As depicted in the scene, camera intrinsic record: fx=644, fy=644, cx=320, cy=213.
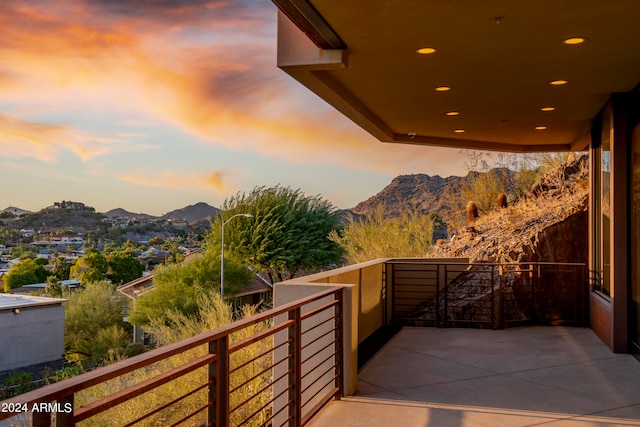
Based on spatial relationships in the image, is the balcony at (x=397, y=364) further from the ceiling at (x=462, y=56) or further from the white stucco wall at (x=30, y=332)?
the white stucco wall at (x=30, y=332)

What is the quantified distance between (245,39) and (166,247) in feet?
86.4

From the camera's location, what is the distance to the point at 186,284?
3466 centimetres

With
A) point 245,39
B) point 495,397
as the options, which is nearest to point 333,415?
point 495,397

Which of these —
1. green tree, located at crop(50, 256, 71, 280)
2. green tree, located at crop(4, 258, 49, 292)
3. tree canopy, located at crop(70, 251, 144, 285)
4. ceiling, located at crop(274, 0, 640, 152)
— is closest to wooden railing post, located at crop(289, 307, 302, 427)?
ceiling, located at crop(274, 0, 640, 152)

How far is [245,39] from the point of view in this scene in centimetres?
4047

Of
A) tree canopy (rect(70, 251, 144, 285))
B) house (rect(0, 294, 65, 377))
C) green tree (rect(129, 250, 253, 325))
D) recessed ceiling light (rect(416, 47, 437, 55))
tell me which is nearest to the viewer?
recessed ceiling light (rect(416, 47, 437, 55))

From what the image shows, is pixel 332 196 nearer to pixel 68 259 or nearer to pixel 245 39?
pixel 245 39

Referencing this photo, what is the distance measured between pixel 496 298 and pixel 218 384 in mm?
8073

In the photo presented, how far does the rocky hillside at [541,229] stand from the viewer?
37.9 ft

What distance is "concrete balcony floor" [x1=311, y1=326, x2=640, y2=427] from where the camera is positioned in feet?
16.9

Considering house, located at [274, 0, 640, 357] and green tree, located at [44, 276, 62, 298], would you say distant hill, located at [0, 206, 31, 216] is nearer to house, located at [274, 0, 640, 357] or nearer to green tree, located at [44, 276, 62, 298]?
green tree, located at [44, 276, 62, 298]

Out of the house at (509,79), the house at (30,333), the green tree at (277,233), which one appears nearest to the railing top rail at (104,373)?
the house at (509,79)

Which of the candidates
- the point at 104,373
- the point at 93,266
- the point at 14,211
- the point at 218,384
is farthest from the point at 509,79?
the point at 14,211

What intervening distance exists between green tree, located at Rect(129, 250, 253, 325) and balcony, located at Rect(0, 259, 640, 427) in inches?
857
